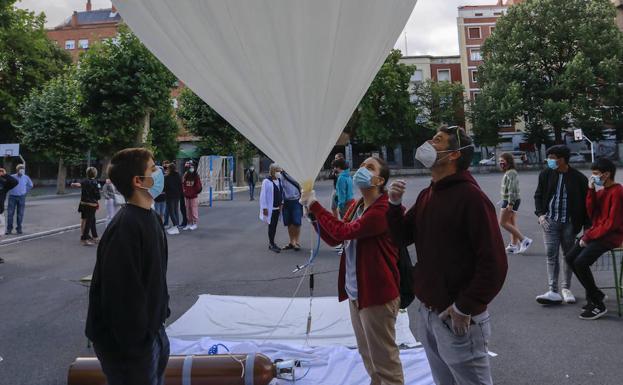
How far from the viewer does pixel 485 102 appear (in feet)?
116

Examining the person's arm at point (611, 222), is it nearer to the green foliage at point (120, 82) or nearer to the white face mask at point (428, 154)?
the white face mask at point (428, 154)

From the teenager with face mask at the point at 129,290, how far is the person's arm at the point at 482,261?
145cm

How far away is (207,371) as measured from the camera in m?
3.07

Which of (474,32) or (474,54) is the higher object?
(474,32)

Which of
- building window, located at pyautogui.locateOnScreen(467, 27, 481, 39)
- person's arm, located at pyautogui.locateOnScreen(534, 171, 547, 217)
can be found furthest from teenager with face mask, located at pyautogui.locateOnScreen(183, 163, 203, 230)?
building window, located at pyautogui.locateOnScreen(467, 27, 481, 39)

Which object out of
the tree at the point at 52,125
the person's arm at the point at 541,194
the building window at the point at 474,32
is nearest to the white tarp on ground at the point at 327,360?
the person's arm at the point at 541,194

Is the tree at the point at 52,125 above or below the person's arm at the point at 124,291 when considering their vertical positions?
above

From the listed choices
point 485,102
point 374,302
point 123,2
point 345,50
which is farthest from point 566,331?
point 485,102

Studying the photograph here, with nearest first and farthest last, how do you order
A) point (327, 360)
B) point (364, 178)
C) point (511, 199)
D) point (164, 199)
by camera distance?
point (364, 178), point (327, 360), point (511, 199), point (164, 199)

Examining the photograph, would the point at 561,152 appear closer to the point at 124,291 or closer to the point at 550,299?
the point at 550,299

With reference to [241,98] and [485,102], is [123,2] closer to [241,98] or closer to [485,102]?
[241,98]

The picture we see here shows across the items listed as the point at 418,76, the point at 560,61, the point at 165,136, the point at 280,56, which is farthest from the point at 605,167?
the point at 418,76

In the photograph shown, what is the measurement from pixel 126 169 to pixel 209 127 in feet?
82.5

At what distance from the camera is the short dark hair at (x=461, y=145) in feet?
7.19
